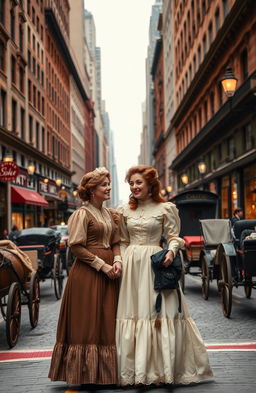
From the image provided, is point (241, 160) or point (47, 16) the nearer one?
point (241, 160)

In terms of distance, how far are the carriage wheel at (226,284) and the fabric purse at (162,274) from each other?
12.8 ft

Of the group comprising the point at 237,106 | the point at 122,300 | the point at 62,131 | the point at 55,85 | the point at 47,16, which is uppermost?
the point at 47,16

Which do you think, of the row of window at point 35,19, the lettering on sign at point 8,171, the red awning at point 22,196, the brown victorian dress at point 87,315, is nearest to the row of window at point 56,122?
the row of window at point 35,19

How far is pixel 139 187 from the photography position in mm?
5211

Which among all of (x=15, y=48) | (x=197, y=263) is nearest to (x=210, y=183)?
(x=15, y=48)

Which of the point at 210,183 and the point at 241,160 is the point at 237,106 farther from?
the point at 210,183

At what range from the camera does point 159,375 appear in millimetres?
4812

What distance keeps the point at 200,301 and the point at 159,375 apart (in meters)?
6.54

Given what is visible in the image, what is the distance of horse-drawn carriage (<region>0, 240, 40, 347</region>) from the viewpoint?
6.97 meters

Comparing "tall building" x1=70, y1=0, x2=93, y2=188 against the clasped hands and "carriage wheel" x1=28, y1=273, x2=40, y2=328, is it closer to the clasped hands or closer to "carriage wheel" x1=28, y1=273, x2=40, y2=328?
"carriage wheel" x1=28, y1=273, x2=40, y2=328

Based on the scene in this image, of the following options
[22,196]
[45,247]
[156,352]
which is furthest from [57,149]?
[156,352]

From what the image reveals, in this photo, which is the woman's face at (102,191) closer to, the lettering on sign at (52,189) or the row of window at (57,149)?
the lettering on sign at (52,189)

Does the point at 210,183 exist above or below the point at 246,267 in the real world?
above

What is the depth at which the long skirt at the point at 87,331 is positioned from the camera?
4754 mm
